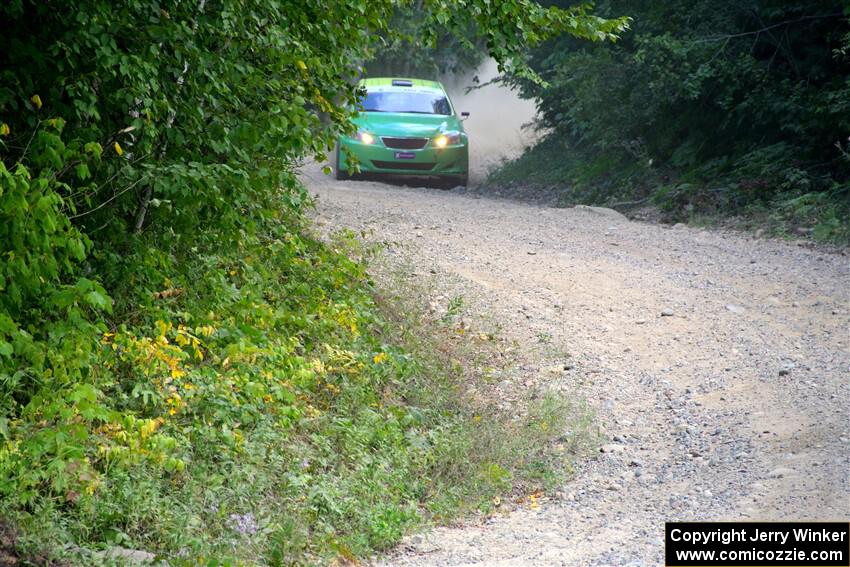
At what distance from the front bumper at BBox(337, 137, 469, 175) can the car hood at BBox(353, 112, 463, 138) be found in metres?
0.24

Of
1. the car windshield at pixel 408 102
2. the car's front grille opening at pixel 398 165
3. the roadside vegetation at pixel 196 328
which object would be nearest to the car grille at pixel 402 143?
the car's front grille opening at pixel 398 165

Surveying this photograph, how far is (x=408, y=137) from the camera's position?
60.4ft

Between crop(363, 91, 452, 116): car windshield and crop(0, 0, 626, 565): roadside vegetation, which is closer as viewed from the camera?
crop(0, 0, 626, 565): roadside vegetation

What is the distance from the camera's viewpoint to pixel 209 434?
6039 millimetres

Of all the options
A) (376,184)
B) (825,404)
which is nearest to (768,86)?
(376,184)

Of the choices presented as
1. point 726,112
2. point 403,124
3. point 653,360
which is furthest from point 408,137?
point 653,360

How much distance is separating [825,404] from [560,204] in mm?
11403

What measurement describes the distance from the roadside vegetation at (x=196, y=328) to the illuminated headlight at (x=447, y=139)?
1028 centimetres

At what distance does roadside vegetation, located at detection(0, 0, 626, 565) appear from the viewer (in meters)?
5.28

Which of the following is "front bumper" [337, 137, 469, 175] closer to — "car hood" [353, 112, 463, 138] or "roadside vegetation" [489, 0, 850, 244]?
"car hood" [353, 112, 463, 138]

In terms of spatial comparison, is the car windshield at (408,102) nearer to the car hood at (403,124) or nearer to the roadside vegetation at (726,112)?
the car hood at (403,124)

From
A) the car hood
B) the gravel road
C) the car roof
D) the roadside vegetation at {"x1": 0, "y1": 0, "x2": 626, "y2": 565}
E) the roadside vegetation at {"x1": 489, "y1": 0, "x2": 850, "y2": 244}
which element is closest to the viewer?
the roadside vegetation at {"x1": 0, "y1": 0, "x2": 626, "y2": 565}

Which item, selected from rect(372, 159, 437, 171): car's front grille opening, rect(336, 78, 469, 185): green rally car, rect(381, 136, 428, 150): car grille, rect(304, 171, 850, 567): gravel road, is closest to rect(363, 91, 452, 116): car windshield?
rect(336, 78, 469, 185): green rally car

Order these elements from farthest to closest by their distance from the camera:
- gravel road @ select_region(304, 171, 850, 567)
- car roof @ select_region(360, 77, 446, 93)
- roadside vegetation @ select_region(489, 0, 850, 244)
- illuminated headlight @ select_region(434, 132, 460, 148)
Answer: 1. car roof @ select_region(360, 77, 446, 93)
2. illuminated headlight @ select_region(434, 132, 460, 148)
3. roadside vegetation @ select_region(489, 0, 850, 244)
4. gravel road @ select_region(304, 171, 850, 567)
